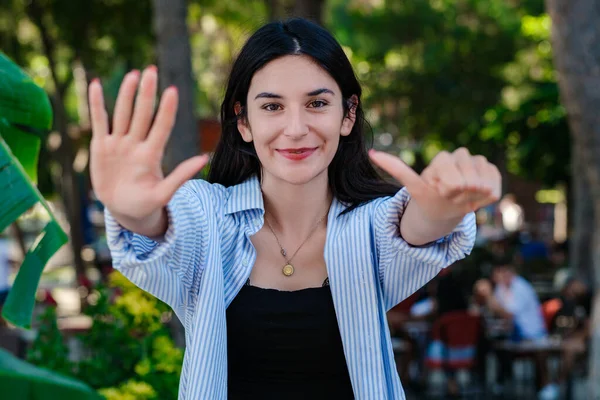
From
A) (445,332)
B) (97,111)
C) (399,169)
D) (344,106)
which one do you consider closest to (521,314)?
(445,332)

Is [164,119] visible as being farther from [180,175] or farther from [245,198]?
[245,198]

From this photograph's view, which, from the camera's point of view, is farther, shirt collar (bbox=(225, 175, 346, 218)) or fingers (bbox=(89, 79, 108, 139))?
shirt collar (bbox=(225, 175, 346, 218))

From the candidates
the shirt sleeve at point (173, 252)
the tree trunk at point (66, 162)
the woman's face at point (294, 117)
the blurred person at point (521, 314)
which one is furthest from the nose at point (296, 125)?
the tree trunk at point (66, 162)

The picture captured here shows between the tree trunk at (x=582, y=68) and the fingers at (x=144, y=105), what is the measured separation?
538cm

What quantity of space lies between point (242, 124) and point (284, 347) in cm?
62

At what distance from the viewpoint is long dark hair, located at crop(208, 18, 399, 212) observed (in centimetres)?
252

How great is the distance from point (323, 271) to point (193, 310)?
0.37 m

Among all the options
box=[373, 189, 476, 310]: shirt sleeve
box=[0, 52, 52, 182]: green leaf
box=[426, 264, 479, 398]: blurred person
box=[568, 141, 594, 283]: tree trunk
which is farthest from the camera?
box=[568, 141, 594, 283]: tree trunk

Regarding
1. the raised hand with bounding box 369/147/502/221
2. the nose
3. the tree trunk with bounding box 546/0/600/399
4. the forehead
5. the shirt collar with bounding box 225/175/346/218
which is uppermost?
the tree trunk with bounding box 546/0/600/399

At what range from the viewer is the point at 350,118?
2637mm

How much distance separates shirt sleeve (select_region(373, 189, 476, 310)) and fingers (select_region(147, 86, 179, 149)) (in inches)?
27.2

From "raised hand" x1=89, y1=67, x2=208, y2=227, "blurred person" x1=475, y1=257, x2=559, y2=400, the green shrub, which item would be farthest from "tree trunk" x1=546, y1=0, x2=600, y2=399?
"raised hand" x1=89, y1=67, x2=208, y2=227

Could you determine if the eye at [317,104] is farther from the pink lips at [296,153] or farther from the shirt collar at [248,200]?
the shirt collar at [248,200]

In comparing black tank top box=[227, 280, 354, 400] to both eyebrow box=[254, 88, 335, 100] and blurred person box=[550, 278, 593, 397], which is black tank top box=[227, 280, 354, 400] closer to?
eyebrow box=[254, 88, 335, 100]
